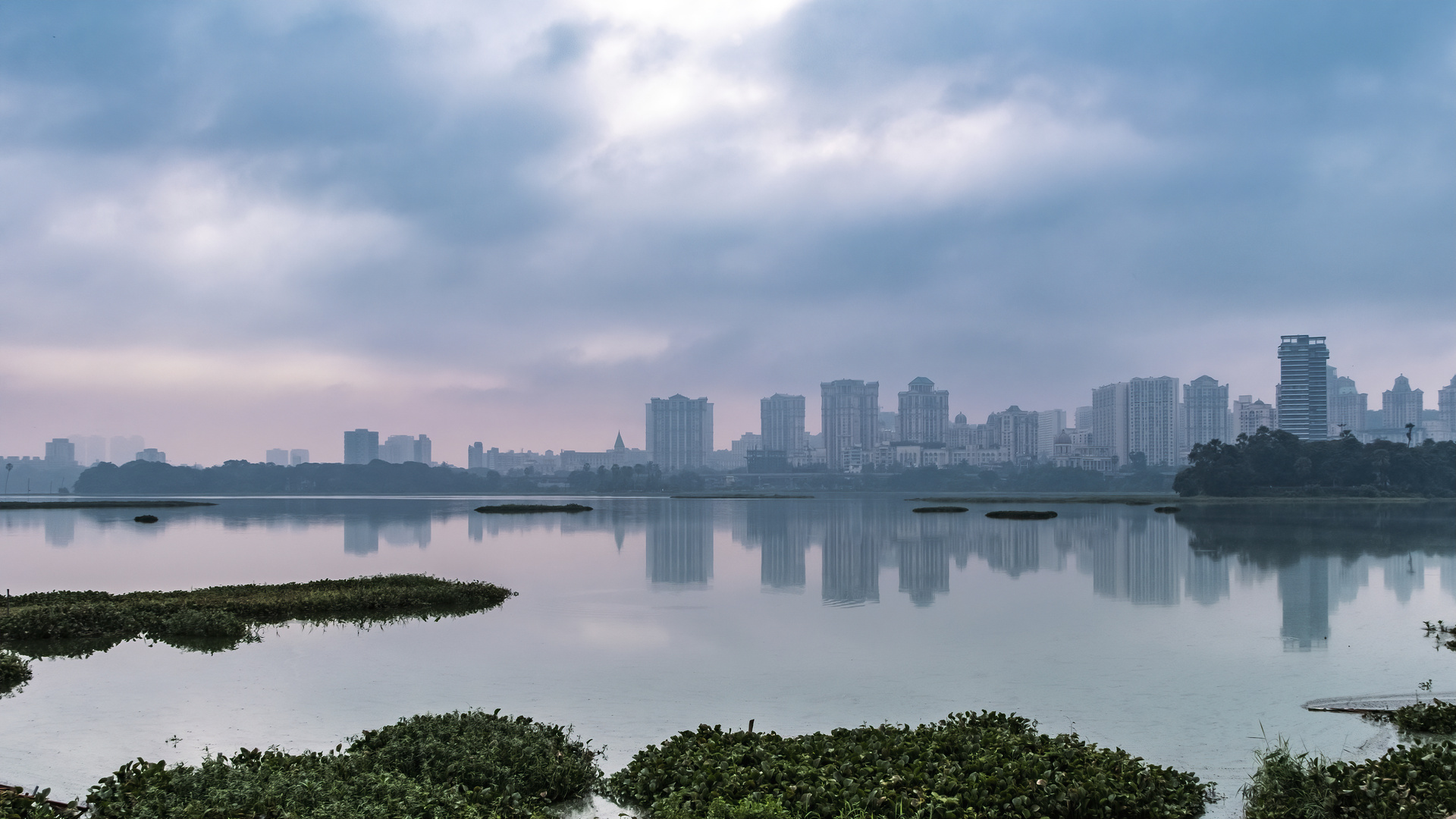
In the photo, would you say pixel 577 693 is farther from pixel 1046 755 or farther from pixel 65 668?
pixel 65 668

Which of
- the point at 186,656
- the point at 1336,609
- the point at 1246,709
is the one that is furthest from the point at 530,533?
the point at 1246,709

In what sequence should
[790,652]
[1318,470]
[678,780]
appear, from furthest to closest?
[1318,470], [790,652], [678,780]

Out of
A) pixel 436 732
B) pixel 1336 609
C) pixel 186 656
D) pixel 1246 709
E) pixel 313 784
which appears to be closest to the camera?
pixel 313 784

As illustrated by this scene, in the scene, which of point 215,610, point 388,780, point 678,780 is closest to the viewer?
point 388,780

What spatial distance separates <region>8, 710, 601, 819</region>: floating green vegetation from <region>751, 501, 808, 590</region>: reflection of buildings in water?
19383 millimetres

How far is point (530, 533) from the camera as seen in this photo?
180ft

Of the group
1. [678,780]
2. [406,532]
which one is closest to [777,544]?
Result: [406,532]

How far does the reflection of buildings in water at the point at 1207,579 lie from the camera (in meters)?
26.1

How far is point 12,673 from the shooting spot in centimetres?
1483

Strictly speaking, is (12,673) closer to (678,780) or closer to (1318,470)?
(678,780)

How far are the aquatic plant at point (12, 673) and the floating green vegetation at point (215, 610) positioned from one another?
6.66ft

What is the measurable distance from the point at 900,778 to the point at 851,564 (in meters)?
27.5

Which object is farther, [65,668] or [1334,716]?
[65,668]

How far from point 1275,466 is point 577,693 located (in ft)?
413
